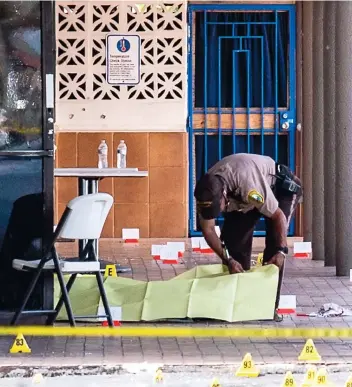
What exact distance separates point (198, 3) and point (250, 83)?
1.20 m

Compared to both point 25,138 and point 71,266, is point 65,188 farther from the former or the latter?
point 71,266

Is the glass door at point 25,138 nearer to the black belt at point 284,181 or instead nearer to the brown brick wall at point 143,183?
the black belt at point 284,181

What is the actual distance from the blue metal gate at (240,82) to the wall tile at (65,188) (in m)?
1.49

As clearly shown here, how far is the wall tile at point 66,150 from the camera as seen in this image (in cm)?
1538

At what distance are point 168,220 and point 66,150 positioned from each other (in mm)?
1548

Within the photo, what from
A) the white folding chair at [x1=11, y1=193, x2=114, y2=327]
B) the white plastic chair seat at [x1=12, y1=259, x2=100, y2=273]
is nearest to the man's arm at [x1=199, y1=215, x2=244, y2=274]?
the white folding chair at [x1=11, y1=193, x2=114, y2=327]

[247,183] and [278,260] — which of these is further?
[278,260]

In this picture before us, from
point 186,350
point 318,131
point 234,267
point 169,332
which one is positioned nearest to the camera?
point 186,350

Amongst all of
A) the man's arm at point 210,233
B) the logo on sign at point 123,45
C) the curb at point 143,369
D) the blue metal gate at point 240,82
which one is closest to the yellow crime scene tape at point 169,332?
the man's arm at point 210,233

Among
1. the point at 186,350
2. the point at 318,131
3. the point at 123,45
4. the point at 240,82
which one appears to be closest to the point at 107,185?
the point at 123,45

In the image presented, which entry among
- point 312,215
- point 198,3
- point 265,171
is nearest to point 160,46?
point 198,3

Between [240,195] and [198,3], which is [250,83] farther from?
[240,195]

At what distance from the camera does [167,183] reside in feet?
51.0

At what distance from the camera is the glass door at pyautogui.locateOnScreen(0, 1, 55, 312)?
9.06 metres
